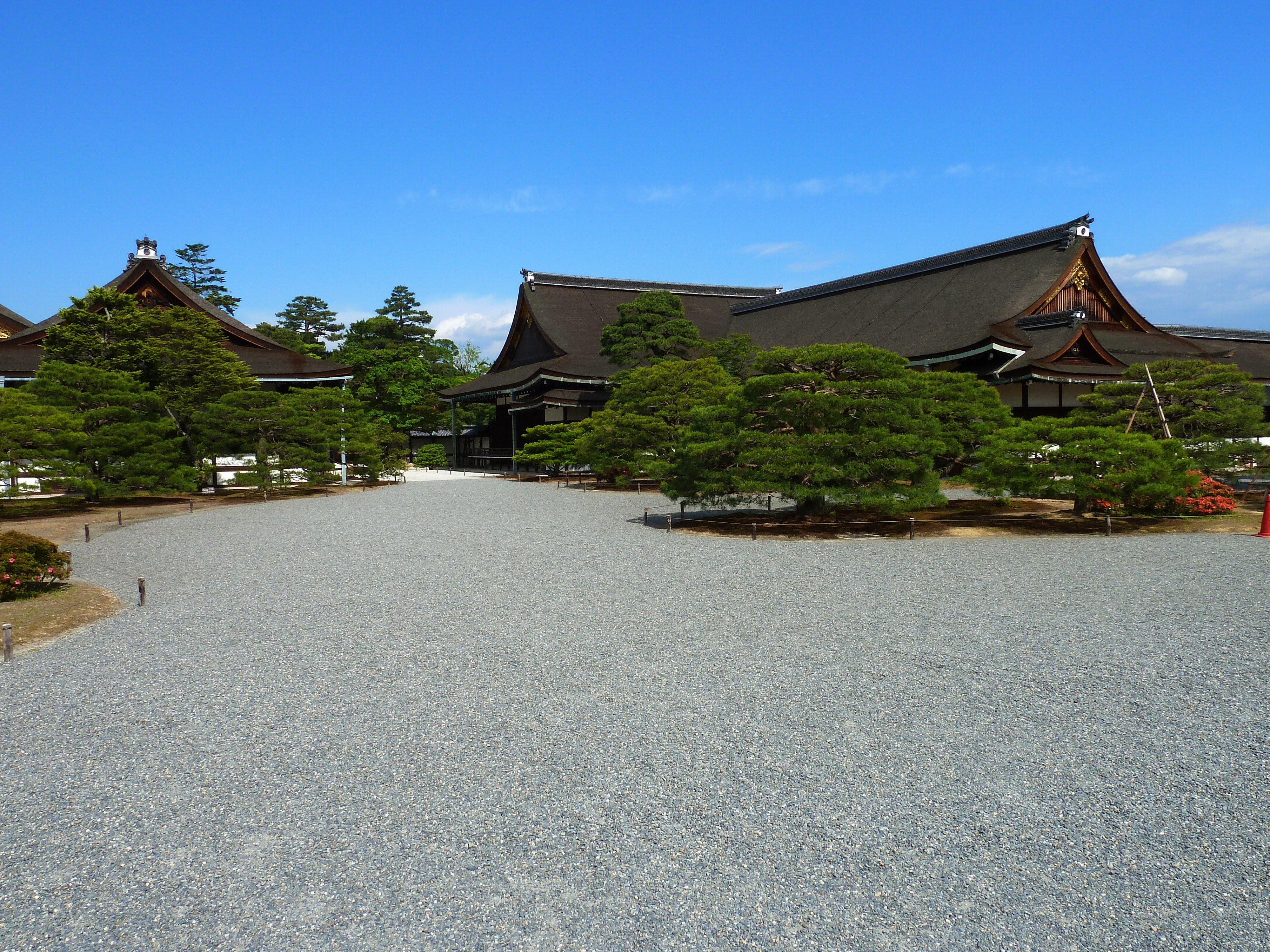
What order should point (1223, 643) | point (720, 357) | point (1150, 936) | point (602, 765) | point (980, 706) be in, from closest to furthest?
point (1150, 936)
point (602, 765)
point (980, 706)
point (1223, 643)
point (720, 357)

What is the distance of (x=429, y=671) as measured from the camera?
514 cm

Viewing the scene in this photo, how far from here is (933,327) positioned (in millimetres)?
23266

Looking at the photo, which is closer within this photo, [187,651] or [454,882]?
[454,882]

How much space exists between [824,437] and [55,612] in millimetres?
9224

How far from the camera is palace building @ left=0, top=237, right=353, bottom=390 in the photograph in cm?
2195

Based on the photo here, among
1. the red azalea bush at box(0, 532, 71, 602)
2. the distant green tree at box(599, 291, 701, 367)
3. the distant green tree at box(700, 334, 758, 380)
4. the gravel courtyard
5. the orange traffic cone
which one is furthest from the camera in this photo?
the distant green tree at box(599, 291, 701, 367)

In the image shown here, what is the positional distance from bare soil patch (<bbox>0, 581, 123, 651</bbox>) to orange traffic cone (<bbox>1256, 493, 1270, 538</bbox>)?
44.9ft

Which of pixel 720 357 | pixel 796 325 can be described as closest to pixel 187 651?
pixel 720 357

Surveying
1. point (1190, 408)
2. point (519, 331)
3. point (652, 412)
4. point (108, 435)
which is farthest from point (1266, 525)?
point (519, 331)

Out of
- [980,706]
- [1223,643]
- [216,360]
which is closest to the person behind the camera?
[980,706]

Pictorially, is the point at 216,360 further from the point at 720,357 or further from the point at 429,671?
the point at 429,671

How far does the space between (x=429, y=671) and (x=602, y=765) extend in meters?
1.87

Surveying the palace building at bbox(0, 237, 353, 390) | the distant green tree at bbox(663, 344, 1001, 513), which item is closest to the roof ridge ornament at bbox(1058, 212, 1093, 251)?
the distant green tree at bbox(663, 344, 1001, 513)

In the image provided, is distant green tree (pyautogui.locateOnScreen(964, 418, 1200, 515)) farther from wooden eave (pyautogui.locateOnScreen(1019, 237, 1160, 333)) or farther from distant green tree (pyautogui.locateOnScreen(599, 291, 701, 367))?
distant green tree (pyautogui.locateOnScreen(599, 291, 701, 367))
